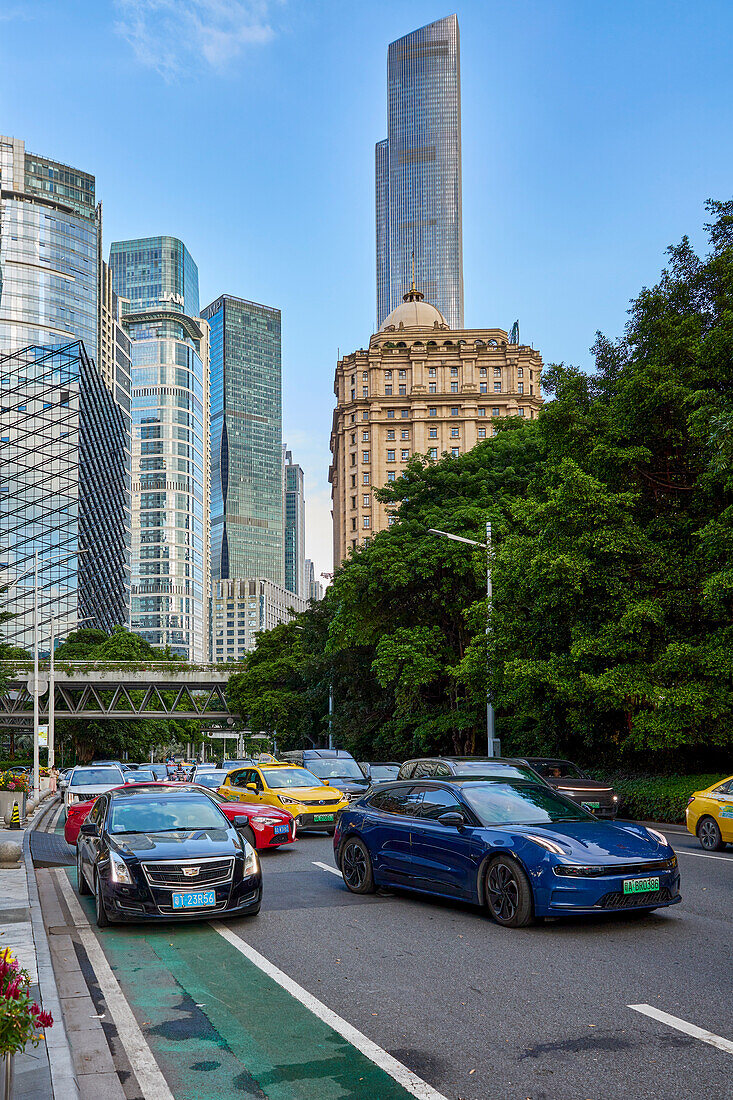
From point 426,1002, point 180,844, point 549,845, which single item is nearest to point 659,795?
point 549,845

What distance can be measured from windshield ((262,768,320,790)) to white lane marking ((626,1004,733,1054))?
1375cm

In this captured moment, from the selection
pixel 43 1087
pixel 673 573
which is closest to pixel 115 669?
pixel 673 573

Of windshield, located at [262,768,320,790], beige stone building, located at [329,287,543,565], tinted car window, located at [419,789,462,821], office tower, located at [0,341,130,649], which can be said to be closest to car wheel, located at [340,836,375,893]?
tinted car window, located at [419,789,462,821]

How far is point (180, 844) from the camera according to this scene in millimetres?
10258

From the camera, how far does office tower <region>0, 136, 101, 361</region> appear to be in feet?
471

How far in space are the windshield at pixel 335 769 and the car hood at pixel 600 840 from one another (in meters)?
14.4

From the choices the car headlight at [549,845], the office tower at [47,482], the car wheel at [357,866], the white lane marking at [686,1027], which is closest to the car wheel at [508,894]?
the car headlight at [549,845]

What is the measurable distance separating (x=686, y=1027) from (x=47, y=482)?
143569mm

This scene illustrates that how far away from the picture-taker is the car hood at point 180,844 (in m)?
10.0

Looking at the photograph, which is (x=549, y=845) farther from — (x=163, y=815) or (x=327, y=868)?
(x=327, y=868)

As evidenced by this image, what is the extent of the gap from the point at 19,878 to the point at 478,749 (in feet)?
95.4

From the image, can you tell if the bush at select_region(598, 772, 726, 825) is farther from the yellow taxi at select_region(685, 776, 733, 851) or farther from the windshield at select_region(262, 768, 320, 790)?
the windshield at select_region(262, 768, 320, 790)

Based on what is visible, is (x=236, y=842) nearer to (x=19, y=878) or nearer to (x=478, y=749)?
(x=19, y=878)

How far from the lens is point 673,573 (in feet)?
75.5
